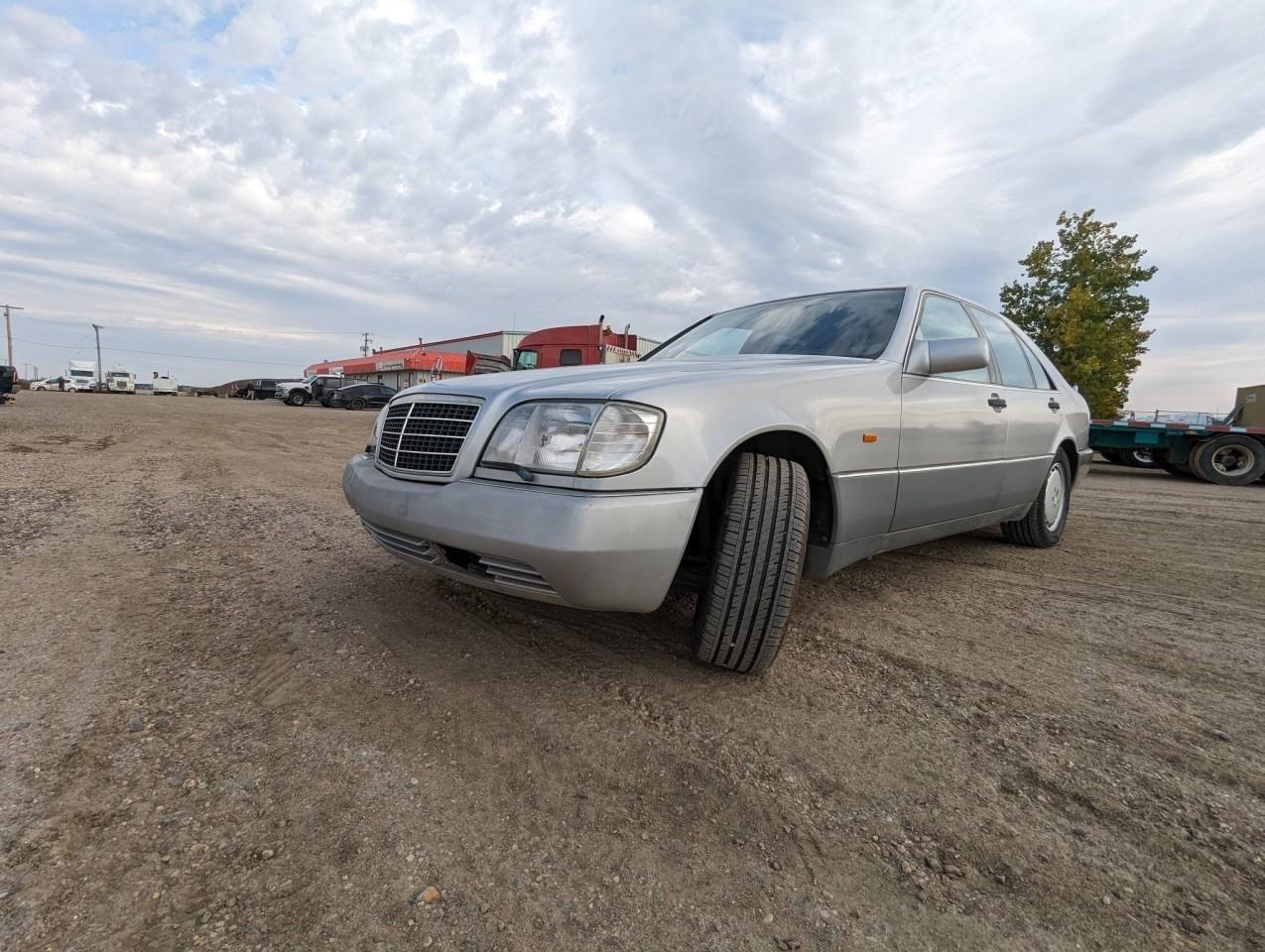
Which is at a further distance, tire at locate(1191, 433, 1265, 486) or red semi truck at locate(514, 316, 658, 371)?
red semi truck at locate(514, 316, 658, 371)

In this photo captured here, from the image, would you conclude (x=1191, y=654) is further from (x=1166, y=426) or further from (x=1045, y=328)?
(x=1045, y=328)

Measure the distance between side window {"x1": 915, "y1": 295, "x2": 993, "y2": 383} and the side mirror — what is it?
18 centimetres

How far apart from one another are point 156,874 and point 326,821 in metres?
0.30

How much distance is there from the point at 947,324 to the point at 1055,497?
76.4 inches

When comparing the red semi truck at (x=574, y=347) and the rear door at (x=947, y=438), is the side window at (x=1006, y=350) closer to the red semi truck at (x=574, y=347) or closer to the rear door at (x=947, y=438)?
the rear door at (x=947, y=438)

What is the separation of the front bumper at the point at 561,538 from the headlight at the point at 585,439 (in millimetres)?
78

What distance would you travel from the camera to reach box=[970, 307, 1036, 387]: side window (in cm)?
346

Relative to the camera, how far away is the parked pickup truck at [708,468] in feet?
5.56

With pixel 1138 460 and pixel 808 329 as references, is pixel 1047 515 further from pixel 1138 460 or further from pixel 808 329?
pixel 1138 460

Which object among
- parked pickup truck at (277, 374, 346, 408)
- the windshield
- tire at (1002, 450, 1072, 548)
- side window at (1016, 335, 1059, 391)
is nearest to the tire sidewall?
tire at (1002, 450, 1072, 548)

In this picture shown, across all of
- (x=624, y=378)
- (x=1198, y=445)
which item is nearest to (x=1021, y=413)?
(x=624, y=378)

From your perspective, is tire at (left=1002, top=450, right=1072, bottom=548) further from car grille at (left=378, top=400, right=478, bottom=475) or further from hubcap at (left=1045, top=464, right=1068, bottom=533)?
car grille at (left=378, top=400, right=478, bottom=475)

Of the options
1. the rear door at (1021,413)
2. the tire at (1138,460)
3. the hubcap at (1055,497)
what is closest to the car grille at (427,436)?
the rear door at (1021,413)

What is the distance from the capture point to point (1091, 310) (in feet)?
61.3
